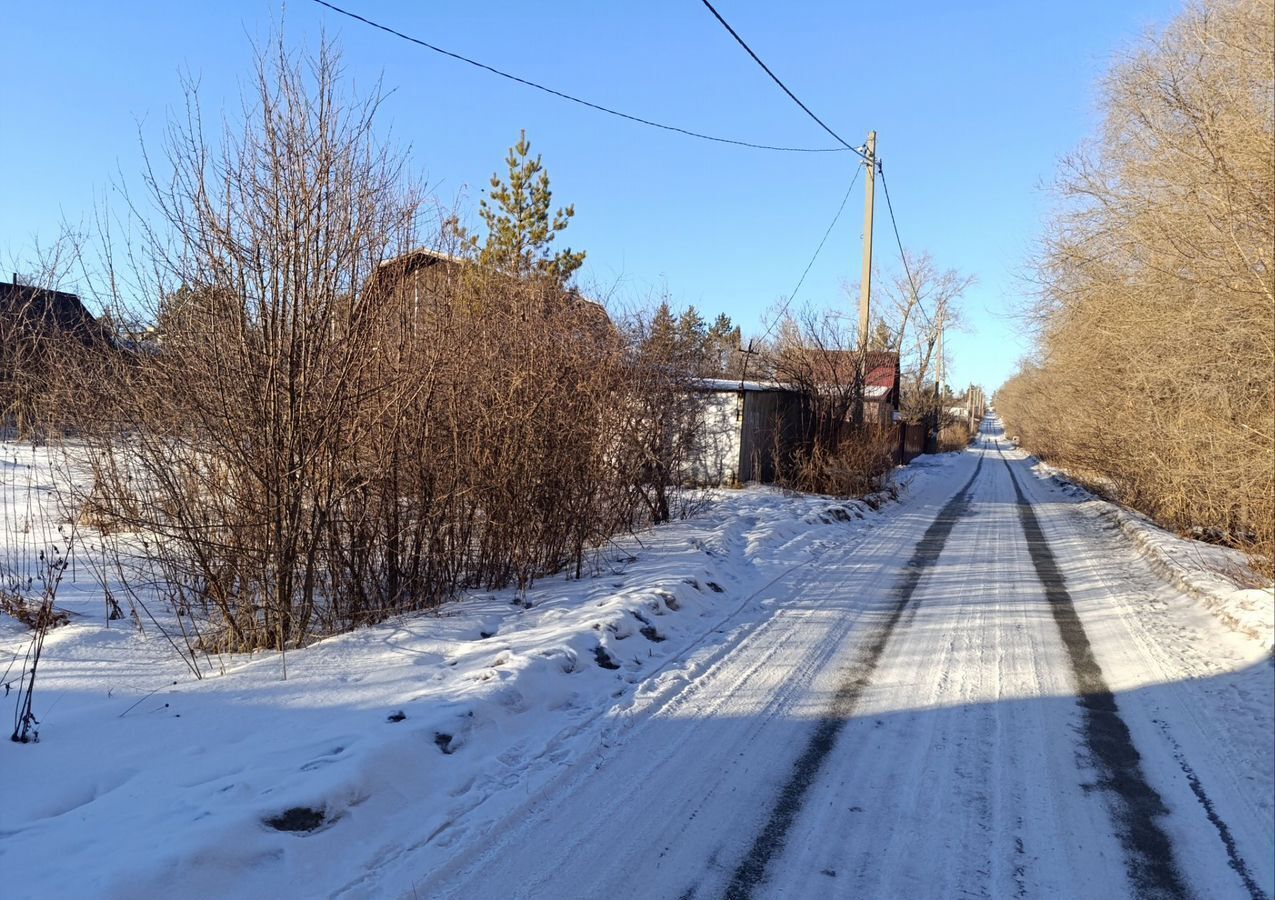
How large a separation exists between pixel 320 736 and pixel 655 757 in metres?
1.80

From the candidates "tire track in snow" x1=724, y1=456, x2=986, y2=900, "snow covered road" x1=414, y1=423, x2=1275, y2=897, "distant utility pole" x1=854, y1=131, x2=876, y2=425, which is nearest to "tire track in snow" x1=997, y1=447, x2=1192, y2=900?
"snow covered road" x1=414, y1=423, x2=1275, y2=897

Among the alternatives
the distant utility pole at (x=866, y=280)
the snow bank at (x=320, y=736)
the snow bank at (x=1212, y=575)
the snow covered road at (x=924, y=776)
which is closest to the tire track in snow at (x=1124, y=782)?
the snow covered road at (x=924, y=776)

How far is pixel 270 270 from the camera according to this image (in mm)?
5457

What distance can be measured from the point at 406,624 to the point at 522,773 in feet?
8.50

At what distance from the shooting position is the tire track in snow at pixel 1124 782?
3146 millimetres

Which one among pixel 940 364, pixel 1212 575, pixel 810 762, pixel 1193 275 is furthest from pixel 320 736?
pixel 940 364

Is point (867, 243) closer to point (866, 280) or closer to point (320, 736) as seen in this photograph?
point (866, 280)

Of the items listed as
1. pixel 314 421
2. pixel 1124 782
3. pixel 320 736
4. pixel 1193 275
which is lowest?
pixel 1124 782

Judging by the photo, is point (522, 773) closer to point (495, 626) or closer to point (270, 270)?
point (495, 626)

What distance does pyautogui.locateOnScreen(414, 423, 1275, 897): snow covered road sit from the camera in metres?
3.15

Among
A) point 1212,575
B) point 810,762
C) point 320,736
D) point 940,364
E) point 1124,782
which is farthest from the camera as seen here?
point 940,364

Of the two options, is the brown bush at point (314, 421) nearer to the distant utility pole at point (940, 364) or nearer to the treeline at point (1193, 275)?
the treeline at point (1193, 275)

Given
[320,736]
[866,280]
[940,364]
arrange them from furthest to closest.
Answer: [940,364] → [866,280] → [320,736]

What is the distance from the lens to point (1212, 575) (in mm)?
8422
